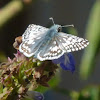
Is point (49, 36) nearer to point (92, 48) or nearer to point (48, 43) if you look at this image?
point (48, 43)

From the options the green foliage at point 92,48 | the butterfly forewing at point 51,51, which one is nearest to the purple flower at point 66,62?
the butterfly forewing at point 51,51

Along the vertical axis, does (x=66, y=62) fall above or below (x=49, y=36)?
below

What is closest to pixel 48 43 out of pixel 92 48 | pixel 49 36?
pixel 49 36

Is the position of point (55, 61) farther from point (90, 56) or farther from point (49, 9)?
point (49, 9)

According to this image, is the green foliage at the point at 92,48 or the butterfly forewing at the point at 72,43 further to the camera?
the green foliage at the point at 92,48

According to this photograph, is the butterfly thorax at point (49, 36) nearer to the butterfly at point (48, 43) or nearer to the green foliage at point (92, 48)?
the butterfly at point (48, 43)

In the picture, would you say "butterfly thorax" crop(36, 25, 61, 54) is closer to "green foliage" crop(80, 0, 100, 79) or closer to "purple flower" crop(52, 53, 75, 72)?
"purple flower" crop(52, 53, 75, 72)

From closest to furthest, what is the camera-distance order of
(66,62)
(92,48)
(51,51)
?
1. (51,51)
2. (66,62)
3. (92,48)

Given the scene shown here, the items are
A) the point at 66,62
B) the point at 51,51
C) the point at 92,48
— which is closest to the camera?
the point at 51,51

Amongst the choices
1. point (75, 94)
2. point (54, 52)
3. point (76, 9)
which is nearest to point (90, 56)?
point (75, 94)
